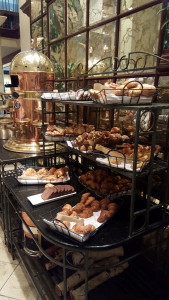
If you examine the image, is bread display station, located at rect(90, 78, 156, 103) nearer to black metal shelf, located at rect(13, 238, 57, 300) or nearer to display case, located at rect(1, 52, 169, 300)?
display case, located at rect(1, 52, 169, 300)

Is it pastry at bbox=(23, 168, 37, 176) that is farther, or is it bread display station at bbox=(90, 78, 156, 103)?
pastry at bbox=(23, 168, 37, 176)

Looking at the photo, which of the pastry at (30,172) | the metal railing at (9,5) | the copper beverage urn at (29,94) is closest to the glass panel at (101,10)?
the copper beverage urn at (29,94)

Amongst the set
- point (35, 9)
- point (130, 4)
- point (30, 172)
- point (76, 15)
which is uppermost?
point (35, 9)

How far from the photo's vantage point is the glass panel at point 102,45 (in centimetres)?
162

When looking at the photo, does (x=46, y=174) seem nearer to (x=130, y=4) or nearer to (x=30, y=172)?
(x=30, y=172)

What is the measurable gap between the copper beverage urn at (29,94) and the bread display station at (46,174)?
1.36 feet

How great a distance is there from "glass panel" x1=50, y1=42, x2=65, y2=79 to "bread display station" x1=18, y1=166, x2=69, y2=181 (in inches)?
46.1

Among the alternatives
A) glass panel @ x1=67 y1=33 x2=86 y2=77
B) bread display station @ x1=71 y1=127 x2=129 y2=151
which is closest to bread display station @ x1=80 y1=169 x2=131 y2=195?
bread display station @ x1=71 y1=127 x2=129 y2=151

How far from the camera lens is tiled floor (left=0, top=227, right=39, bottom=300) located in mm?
1523

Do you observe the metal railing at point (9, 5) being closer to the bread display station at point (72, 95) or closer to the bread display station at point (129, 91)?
the bread display station at point (72, 95)

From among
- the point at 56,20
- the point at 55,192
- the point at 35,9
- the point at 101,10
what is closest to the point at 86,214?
the point at 55,192

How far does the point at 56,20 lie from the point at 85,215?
2091 millimetres

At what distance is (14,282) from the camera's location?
1629mm

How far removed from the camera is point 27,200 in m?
1.34
